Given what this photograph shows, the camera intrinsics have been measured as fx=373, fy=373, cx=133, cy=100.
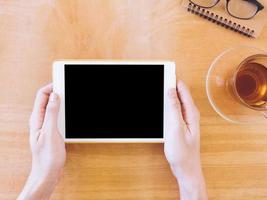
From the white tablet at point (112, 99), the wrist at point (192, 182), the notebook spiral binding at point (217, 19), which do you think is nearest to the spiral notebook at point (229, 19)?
the notebook spiral binding at point (217, 19)

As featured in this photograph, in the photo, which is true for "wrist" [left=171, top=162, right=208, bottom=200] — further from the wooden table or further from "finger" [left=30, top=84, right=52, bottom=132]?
"finger" [left=30, top=84, right=52, bottom=132]

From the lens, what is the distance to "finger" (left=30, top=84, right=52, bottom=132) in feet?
2.41

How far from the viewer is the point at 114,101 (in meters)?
0.74

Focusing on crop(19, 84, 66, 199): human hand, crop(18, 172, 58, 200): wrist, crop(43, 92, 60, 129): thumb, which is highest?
crop(43, 92, 60, 129): thumb

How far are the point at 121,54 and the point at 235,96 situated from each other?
247 millimetres

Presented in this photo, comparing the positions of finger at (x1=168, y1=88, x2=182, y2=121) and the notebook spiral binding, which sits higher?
the notebook spiral binding

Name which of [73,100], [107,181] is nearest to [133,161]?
[107,181]

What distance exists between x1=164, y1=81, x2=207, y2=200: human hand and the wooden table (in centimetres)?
3

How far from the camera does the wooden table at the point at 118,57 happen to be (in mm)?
757

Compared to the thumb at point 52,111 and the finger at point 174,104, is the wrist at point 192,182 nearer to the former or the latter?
the finger at point 174,104

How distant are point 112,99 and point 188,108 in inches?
6.1

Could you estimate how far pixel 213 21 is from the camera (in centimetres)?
78

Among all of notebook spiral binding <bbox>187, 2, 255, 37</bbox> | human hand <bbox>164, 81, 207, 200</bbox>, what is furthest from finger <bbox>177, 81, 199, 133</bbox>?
notebook spiral binding <bbox>187, 2, 255, 37</bbox>

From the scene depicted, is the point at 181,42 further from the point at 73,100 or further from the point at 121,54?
the point at 73,100
